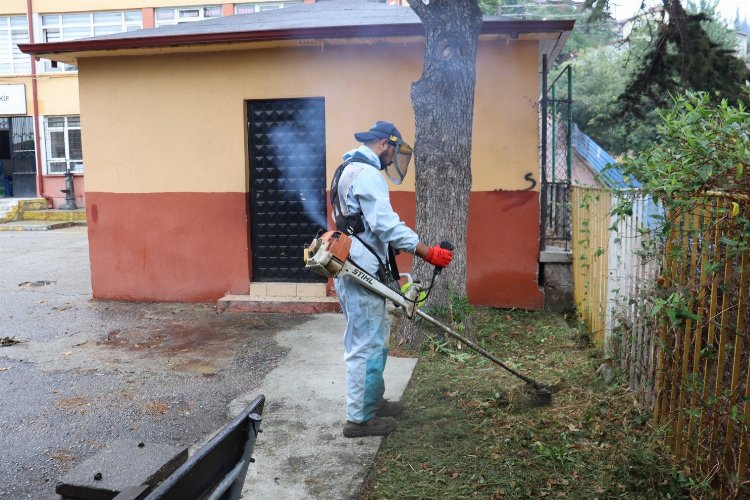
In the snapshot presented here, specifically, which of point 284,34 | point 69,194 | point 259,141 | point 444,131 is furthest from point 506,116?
point 69,194

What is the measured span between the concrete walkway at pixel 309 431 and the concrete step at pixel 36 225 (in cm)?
1365

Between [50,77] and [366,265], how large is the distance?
2139cm

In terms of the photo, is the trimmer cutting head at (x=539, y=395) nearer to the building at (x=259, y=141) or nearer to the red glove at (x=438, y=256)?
the red glove at (x=438, y=256)

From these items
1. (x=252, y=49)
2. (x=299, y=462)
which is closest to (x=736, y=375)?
(x=299, y=462)

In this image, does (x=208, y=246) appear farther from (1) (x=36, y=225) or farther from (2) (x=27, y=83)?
(2) (x=27, y=83)

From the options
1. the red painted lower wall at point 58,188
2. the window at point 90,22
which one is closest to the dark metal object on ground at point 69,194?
the red painted lower wall at point 58,188

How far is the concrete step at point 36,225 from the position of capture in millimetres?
17547

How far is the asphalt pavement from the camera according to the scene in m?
3.92

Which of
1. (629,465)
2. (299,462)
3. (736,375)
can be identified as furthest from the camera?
(299,462)

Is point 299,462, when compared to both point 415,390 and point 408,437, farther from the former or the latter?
point 415,390

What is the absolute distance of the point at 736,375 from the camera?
9.55 ft

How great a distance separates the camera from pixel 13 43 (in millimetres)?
22891

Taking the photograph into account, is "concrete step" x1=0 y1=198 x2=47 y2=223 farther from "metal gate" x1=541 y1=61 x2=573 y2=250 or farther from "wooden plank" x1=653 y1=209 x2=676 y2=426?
"wooden plank" x1=653 y1=209 x2=676 y2=426

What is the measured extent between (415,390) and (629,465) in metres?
1.78
